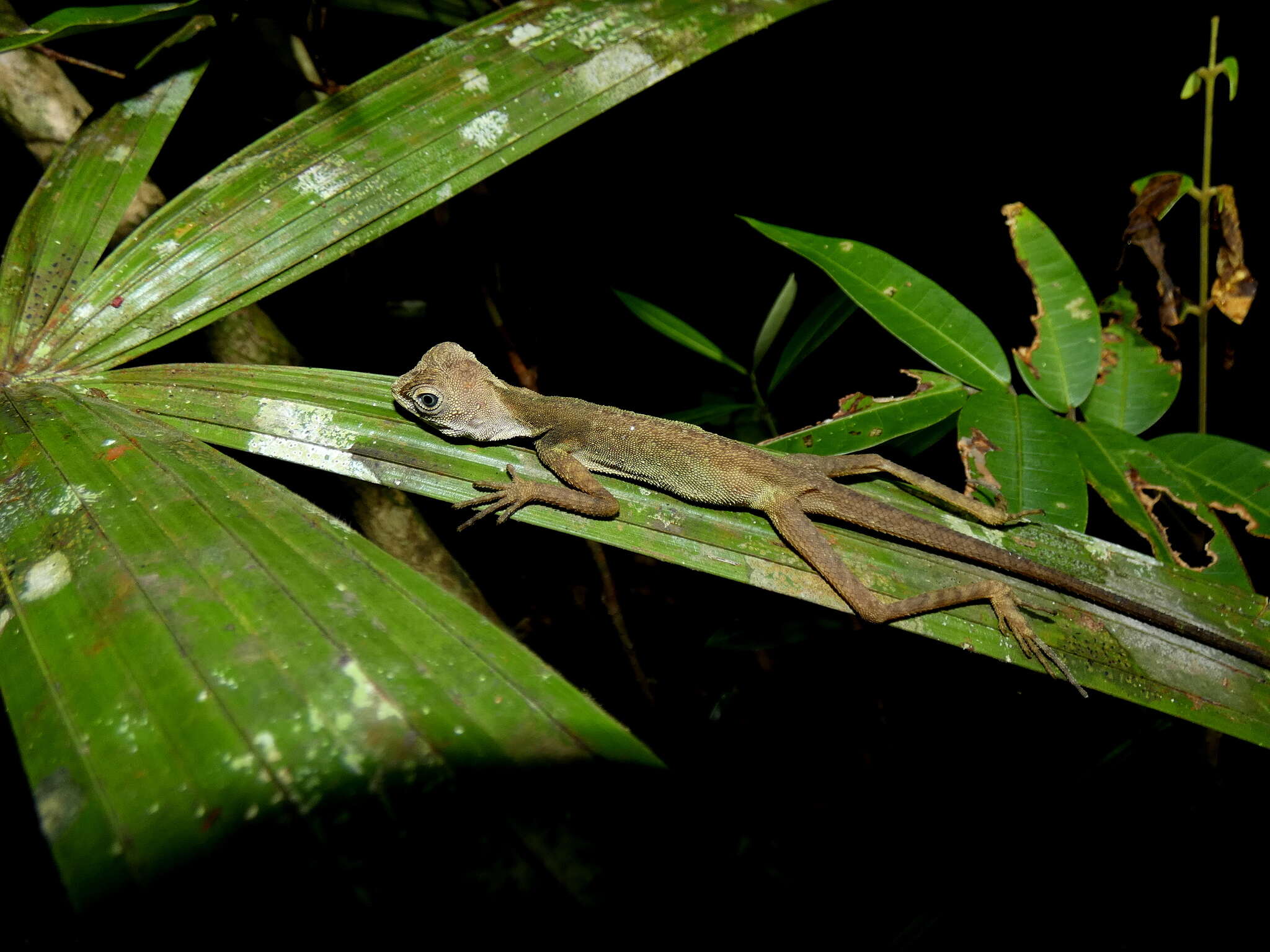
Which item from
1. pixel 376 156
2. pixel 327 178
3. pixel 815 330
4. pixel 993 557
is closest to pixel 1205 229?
pixel 815 330

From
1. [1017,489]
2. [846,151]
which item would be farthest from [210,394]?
[846,151]

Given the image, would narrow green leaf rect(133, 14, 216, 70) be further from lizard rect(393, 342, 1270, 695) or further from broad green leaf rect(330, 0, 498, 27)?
lizard rect(393, 342, 1270, 695)

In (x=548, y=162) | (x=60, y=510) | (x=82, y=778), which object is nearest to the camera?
(x=82, y=778)

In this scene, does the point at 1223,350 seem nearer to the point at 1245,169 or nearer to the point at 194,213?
the point at 1245,169

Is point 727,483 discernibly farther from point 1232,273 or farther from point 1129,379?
point 1232,273

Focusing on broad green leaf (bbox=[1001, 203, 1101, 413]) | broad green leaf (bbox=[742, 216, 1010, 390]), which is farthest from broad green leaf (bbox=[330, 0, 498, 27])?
broad green leaf (bbox=[1001, 203, 1101, 413])

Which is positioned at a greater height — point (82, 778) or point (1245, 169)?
point (82, 778)
